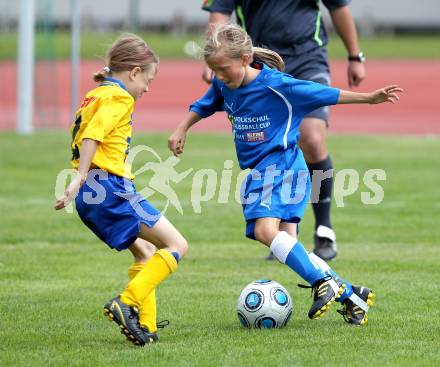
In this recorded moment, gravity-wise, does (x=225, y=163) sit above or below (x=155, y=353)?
below

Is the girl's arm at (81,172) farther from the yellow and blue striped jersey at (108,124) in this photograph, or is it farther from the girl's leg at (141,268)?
the girl's leg at (141,268)

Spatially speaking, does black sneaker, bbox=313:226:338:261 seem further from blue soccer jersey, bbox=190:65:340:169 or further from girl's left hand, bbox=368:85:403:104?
girl's left hand, bbox=368:85:403:104

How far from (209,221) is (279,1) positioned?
2533mm

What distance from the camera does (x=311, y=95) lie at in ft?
18.3

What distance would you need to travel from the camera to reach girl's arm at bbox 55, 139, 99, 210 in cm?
472

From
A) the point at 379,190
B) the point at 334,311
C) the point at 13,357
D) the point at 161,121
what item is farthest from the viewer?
the point at 161,121

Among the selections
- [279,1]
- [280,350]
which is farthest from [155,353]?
[279,1]

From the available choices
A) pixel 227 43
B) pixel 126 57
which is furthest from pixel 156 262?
pixel 227 43

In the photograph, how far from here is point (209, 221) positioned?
369 inches

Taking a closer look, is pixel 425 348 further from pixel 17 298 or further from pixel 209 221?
pixel 209 221

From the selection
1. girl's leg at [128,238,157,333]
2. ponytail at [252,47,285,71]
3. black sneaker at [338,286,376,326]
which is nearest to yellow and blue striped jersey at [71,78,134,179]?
girl's leg at [128,238,157,333]

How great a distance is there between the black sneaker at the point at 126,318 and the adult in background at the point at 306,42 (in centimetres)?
274

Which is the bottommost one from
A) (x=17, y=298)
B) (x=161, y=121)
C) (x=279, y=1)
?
(x=161, y=121)

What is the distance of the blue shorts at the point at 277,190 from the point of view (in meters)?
5.65
